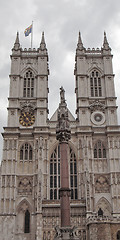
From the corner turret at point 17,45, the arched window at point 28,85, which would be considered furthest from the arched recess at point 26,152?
the corner turret at point 17,45

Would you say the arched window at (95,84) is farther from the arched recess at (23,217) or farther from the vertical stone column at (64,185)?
the vertical stone column at (64,185)

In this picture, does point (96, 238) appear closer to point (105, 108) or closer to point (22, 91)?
point (105, 108)

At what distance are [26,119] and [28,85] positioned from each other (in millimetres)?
5138

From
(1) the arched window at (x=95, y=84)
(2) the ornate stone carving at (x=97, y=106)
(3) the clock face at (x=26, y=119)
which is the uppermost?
(1) the arched window at (x=95, y=84)

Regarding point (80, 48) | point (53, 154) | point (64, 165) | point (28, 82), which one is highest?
point (80, 48)

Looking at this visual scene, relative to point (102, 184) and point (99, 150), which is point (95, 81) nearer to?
point (99, 150)

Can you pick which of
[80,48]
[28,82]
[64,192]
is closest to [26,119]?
[28,82]

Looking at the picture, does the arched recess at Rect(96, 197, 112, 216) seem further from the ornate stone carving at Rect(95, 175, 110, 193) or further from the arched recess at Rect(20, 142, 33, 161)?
the arched recess at Rect(20, 142, 33, 161)

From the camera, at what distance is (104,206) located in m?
35.0

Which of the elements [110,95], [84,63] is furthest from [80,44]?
[110,95]

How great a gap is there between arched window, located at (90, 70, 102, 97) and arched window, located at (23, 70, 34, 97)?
313 inches

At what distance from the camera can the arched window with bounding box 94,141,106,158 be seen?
37625mm

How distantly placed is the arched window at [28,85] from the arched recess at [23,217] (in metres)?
14.0

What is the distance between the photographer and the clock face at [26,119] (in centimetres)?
3934
